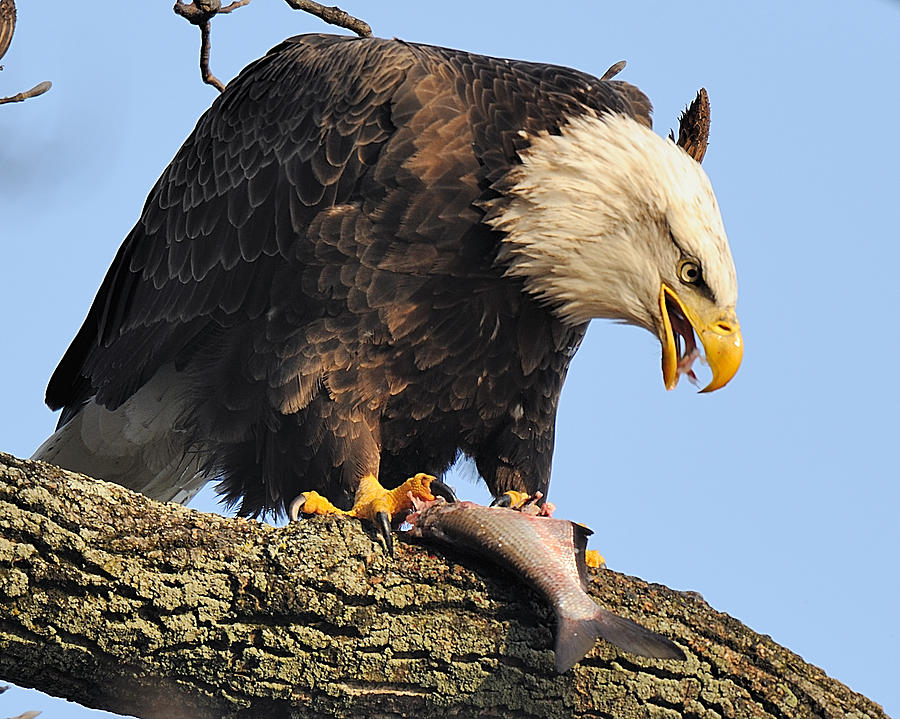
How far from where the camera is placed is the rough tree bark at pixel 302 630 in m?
2.54

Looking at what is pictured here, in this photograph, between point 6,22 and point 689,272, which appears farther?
point 689,272

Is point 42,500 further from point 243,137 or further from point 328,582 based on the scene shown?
point 243,137

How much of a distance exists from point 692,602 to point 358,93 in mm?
1954

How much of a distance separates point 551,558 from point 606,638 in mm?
276

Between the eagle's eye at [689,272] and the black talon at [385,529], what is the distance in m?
1.14

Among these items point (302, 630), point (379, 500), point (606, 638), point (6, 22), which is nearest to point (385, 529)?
point (379, 500)

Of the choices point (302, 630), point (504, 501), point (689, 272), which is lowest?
point (302, 630)

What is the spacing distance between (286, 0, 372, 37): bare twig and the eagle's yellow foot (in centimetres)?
155

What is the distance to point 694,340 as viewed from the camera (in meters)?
3.61

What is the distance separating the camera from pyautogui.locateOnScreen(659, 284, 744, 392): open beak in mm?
3398

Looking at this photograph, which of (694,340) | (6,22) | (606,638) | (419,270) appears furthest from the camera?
(419,270)

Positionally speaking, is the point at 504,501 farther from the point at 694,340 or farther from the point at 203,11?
the point at 203,11

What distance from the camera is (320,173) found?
3844mm

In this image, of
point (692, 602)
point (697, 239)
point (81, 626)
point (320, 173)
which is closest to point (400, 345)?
point (320, 173)
